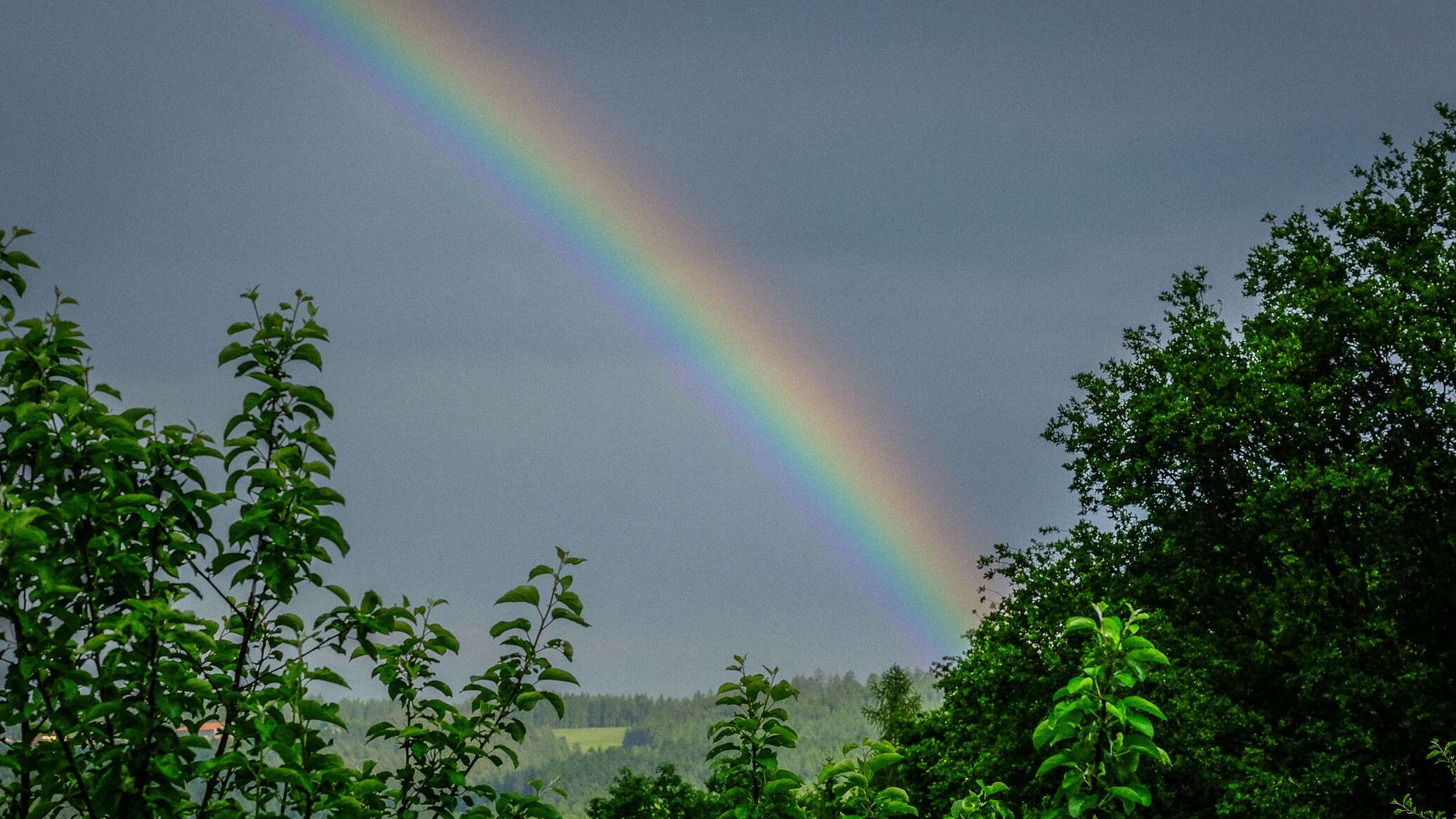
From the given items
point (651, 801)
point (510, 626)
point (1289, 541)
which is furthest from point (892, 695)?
point (510, 626)

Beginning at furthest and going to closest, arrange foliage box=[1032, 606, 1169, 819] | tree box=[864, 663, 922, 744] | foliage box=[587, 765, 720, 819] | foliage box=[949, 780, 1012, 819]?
tree box=[864, 663, 922, 744] < foliage box=[587, 765, 720, 819] < foliage box=[949, 780, 1012, 819] < foliage box=[1032, 606, 1169, 819]

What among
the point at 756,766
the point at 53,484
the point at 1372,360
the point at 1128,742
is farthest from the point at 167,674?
the point at 1372,360

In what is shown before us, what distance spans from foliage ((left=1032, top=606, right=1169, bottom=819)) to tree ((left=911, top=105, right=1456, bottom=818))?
21.6 m

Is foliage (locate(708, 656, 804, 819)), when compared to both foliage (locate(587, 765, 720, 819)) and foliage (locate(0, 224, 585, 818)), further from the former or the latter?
foliage (locate(587, 765, 720, 819))

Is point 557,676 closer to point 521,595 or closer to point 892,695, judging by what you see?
point 521,595

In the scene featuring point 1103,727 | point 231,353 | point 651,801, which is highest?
point 651,801

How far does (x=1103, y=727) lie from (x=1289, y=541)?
2423 centimetres

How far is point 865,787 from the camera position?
3857 mm

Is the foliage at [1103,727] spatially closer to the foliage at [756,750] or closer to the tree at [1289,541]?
the foliage at [756,750]

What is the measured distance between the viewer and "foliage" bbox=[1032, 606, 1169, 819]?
3100 millimetres

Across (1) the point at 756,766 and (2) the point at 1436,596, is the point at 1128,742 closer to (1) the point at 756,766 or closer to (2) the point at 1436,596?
(1) the point at 756,766

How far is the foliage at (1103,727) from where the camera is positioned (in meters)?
3.10

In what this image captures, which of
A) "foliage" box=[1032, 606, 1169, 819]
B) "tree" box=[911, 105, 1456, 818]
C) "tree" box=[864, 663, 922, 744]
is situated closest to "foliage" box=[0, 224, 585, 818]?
"foliage" box=[1032, 606, 1169, 819]

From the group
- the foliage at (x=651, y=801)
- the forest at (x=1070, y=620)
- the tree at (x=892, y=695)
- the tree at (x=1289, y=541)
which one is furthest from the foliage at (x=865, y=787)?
the tree at (x=892, y=695)
